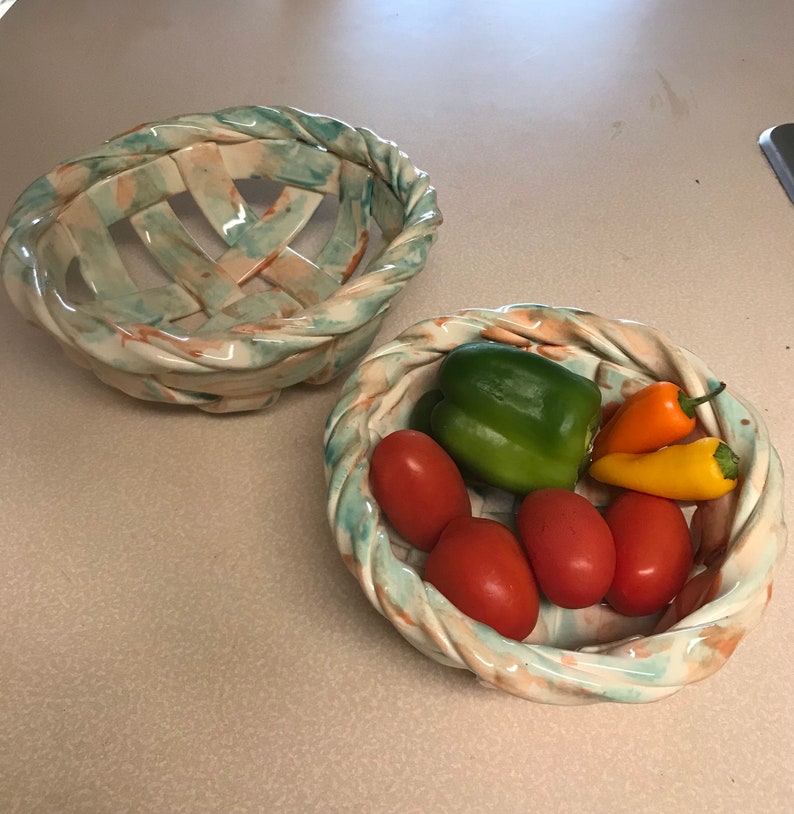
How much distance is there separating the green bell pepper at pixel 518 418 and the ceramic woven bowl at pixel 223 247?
0.29ft

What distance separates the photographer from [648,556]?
46 cm

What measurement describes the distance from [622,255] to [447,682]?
50cm

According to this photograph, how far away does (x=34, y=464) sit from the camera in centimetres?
61

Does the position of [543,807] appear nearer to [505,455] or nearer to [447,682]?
[447,682]

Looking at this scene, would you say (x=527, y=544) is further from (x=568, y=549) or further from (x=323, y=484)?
(x=323, y=484)

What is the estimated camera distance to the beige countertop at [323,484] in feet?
1.56

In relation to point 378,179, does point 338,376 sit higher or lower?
lower

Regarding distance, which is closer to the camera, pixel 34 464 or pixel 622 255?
pixel 34 464

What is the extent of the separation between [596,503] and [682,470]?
9 cm

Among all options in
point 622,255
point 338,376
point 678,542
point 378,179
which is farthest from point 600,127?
point 678,542

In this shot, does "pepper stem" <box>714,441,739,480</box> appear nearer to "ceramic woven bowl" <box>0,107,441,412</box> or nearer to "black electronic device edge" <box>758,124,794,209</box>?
"ceramic woven bowl" <box>0,107,441,412</box>

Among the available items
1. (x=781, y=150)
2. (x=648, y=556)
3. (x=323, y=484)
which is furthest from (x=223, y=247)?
(x=781, y=150)

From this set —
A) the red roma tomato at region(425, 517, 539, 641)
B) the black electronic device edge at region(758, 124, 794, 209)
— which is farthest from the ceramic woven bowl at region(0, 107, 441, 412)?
the black electronic device edge at region(758, 124, 794, 209)

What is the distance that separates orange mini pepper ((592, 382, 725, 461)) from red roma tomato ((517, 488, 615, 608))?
6 cm
